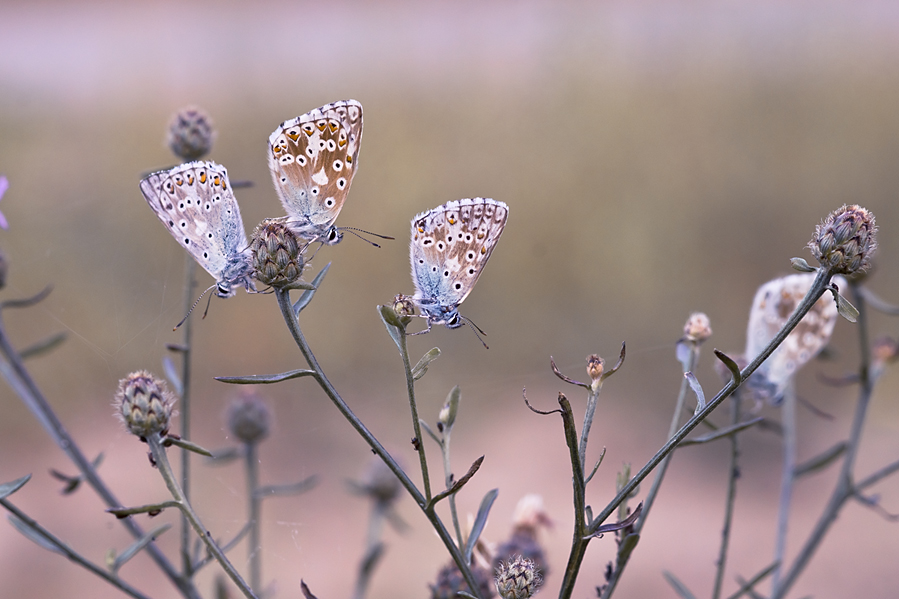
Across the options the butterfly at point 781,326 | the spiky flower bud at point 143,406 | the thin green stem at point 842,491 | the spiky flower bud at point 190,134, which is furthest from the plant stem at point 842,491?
the spiky flower bud at point 190,134

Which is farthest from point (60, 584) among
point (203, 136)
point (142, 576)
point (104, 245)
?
point (203, 136)

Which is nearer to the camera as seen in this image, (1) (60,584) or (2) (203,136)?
(2) (203,136)

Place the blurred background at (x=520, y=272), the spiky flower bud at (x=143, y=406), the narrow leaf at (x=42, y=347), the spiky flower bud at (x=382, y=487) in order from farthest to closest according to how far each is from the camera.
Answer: the blurred background at (x=520, y=272), the spiky flower bud at (x=382, y=487), the narrow leaf at (x=42, y=347), the spiky flower bud at (x=143, y=406)

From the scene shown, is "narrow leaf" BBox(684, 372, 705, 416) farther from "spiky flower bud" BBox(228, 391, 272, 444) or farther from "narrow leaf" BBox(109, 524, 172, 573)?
"spiky flower bud" BBox(228, 391, 272, 444)

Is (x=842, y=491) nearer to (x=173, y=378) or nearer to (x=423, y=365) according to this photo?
(x=423, y=365)

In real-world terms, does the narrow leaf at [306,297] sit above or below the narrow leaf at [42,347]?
above

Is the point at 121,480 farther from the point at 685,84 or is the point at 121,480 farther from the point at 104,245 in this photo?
the point at 685,84

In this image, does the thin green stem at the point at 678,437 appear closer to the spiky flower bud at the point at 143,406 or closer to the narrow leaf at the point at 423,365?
the narrow leaf at the point at 423,365
